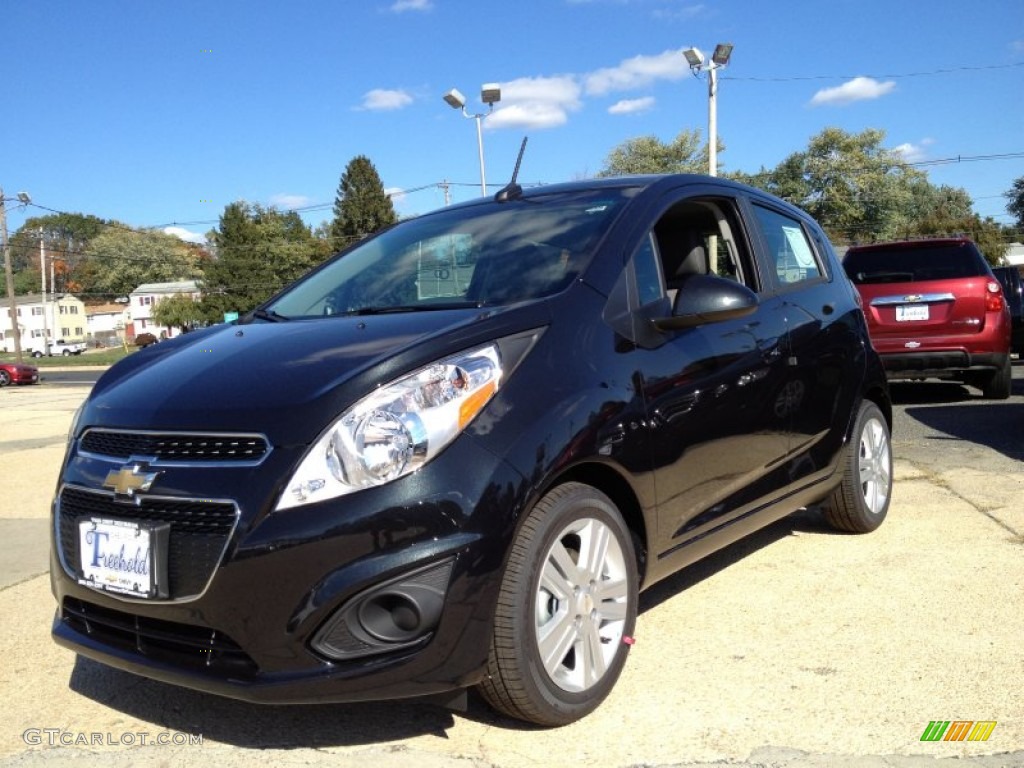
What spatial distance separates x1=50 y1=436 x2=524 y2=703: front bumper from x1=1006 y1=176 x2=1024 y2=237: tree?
92.9 meters

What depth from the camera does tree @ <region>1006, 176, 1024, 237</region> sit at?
8231 centimetres

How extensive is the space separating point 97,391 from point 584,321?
1.64 meters

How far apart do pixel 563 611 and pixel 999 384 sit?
8.34 m

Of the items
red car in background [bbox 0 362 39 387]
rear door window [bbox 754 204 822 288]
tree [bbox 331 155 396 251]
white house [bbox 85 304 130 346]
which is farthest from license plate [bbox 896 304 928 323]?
white house [bbox 85 304 130 346]

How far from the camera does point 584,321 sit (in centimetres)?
295

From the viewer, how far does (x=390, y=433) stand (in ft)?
7.99

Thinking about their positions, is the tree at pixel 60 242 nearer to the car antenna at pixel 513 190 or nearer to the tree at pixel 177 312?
the tree at pixel 177 312

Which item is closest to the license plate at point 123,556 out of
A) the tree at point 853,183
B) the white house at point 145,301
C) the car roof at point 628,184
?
the car roof at point 628,184

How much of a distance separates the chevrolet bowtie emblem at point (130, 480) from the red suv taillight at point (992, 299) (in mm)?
8711

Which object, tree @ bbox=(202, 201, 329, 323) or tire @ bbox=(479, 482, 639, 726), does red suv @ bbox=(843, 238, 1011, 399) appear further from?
tree @ bbox=(202, 201, 329, 323)

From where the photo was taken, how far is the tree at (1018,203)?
82.3m

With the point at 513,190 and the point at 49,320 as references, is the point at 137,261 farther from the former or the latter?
the point at 513,190

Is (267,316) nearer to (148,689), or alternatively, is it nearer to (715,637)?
(148,689)

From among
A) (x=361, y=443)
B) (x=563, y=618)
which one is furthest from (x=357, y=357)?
(x=563, y=618)
